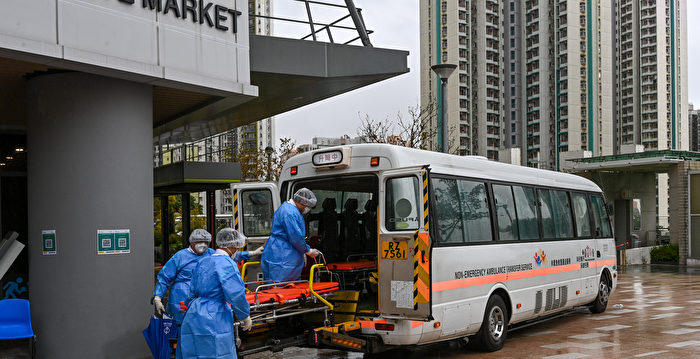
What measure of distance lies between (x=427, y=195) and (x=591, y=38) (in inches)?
3507

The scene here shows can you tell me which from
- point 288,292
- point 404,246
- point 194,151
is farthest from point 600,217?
point 194,151

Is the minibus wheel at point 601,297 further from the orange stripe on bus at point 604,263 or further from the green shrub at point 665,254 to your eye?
the green shrub at point 665,254

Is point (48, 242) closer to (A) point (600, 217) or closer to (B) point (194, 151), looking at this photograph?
(A) point (600, 217)

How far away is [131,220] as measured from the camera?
31.0 feet

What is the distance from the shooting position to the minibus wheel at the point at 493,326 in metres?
9.63

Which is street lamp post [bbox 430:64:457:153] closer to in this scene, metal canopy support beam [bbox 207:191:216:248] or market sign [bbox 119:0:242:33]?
market sign [bbox 119:0:242:33]

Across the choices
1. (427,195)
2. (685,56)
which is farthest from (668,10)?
(427,195)

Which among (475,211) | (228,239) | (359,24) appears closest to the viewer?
(228,239)

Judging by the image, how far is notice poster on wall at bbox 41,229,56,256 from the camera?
9047mm

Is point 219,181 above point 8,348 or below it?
above

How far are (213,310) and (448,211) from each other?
385 centimetres

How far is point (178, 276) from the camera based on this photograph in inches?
316

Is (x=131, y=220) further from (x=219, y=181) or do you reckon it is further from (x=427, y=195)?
(x=219, y=181)

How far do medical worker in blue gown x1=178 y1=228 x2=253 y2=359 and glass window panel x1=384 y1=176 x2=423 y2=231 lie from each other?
2686 millimetres
